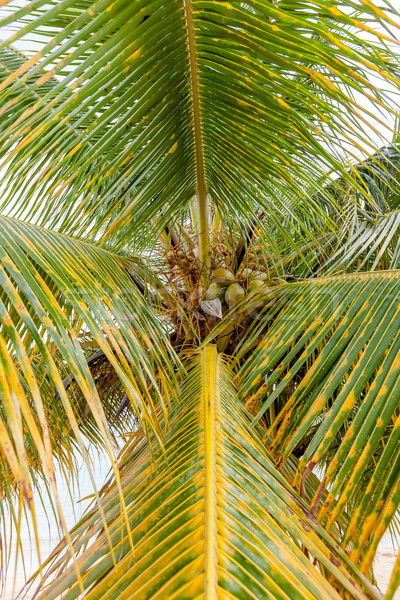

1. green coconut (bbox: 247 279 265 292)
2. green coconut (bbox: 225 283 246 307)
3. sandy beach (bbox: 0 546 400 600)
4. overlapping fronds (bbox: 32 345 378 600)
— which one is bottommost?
sandy beach (bbox: 0 546 400 600)

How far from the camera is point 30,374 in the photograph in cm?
28

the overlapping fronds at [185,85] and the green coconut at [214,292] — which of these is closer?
the overlapping fronds at [185,85]

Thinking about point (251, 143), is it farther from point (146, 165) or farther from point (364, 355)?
point (364, 355)

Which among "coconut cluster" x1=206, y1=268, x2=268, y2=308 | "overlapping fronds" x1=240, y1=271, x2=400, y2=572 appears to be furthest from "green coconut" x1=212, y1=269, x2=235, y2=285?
"overlapping fronds" x1=240, y1=271, x2=400, y2=572

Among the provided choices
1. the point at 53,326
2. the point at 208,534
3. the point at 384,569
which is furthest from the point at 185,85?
the point at 384,569

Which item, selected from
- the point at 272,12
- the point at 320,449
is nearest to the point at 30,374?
the point at 320,449

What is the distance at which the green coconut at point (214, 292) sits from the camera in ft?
2.93

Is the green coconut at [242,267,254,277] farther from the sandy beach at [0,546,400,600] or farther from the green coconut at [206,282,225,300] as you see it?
the sandy beach at [0,546,400,600]

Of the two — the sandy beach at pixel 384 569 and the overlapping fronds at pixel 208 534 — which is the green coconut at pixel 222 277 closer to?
the overlapping fronds at pixel 208 534

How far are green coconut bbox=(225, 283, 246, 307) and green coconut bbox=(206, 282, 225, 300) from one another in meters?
0.02

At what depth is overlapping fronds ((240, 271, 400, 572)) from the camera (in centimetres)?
36

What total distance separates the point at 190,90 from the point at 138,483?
1.63 feet

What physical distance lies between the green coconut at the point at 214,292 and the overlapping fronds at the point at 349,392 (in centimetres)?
21

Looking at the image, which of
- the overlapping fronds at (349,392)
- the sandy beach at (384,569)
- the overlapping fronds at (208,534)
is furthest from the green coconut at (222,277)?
the sandy beach at (384,569)
